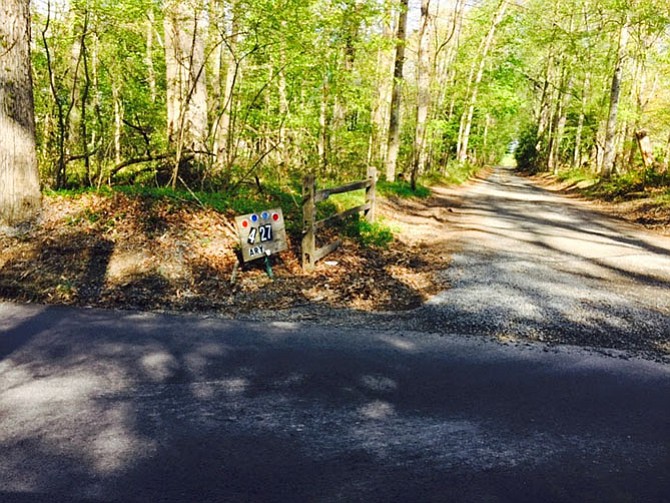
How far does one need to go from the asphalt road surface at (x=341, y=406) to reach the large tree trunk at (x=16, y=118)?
2.37 meters

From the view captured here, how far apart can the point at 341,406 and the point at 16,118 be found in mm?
6414

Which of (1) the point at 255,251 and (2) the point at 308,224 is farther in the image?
(2) the point at 308,224

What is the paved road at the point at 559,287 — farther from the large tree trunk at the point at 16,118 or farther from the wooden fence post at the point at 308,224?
the large tree trunk at the point at 16,118

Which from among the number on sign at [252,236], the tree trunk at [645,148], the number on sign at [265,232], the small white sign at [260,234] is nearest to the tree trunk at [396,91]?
the tree trunk at [645,148]

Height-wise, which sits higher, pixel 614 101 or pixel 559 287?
pixel 614 101

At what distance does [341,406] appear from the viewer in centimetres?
355

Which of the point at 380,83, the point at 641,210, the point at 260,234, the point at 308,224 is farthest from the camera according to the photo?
the point at 380,83

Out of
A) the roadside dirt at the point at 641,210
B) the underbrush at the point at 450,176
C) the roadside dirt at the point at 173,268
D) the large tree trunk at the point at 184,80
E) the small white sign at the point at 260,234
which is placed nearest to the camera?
the roadside dirt at the point at 173,268

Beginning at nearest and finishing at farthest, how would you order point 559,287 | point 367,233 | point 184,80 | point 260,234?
point 559,287
point 260,234
point 367,233
point 184,80

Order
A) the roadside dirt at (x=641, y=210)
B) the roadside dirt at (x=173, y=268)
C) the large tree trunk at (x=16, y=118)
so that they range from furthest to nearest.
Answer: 1. the roadside dirt at (x=641, y=210)
2. the large tree trunk at (x=16, y=118)
3. the roadside dirt at (x=173, y=268)

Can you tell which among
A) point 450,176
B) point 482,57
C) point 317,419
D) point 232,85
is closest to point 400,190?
point 232,85

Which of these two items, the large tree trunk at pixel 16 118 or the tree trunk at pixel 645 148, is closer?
the large tree trunk at pixel 16 118

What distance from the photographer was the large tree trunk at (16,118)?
22.5ft

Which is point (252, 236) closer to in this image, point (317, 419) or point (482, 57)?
point (317, 419)
